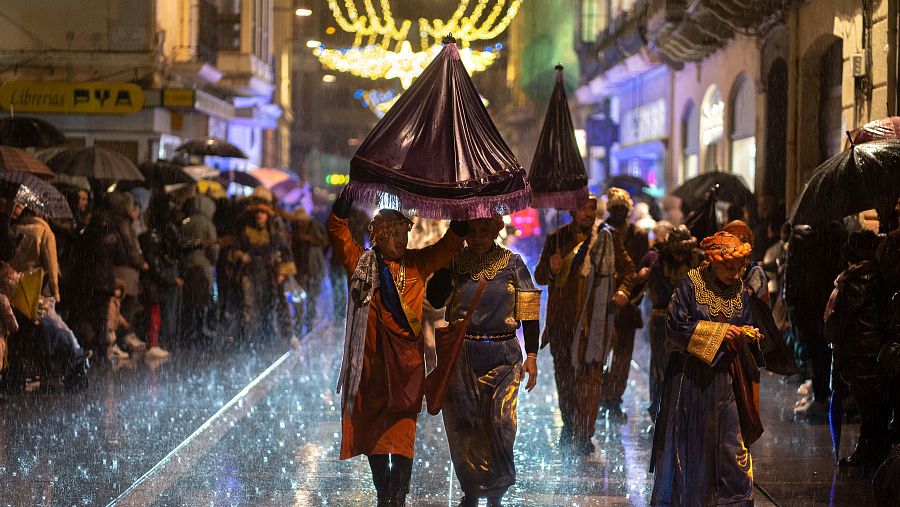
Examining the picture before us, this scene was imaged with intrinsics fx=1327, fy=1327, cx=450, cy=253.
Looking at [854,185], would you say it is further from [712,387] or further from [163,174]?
[163,174]

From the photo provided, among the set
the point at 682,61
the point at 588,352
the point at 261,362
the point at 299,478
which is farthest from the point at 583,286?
the point at 682,61

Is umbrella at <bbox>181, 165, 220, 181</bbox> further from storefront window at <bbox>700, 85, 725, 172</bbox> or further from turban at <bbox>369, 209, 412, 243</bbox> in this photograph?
turban at <bbox>369, 209, 412, 243</bbox>

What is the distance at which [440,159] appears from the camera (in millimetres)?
7051

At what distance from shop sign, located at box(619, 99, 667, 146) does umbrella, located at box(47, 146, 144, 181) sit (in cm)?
1698

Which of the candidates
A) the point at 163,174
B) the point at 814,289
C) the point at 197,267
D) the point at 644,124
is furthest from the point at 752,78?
the point at 814,289

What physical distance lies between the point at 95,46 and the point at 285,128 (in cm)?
3145

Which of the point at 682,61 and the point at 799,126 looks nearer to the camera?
the point at 799,126

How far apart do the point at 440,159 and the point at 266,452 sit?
3.18m

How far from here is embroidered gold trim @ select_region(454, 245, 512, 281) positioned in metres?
7.27

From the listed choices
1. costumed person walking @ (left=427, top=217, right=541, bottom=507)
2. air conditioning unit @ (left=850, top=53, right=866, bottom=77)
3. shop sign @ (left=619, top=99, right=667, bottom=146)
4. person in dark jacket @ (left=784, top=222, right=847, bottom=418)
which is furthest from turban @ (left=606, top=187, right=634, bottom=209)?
shop sign @ (left=619, top=99, right=667, bottom=146)

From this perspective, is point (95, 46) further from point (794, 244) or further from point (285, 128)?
point (285, 128)

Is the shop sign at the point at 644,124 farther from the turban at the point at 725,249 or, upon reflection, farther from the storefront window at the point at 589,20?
the turban at the point at 725,249

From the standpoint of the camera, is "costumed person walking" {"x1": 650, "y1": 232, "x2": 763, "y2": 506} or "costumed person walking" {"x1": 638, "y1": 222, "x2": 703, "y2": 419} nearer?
"costumed person walking" {"x1": 650, "y1": 232, "x2": 763, "y2": 506}

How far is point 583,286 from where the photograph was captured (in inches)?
391
